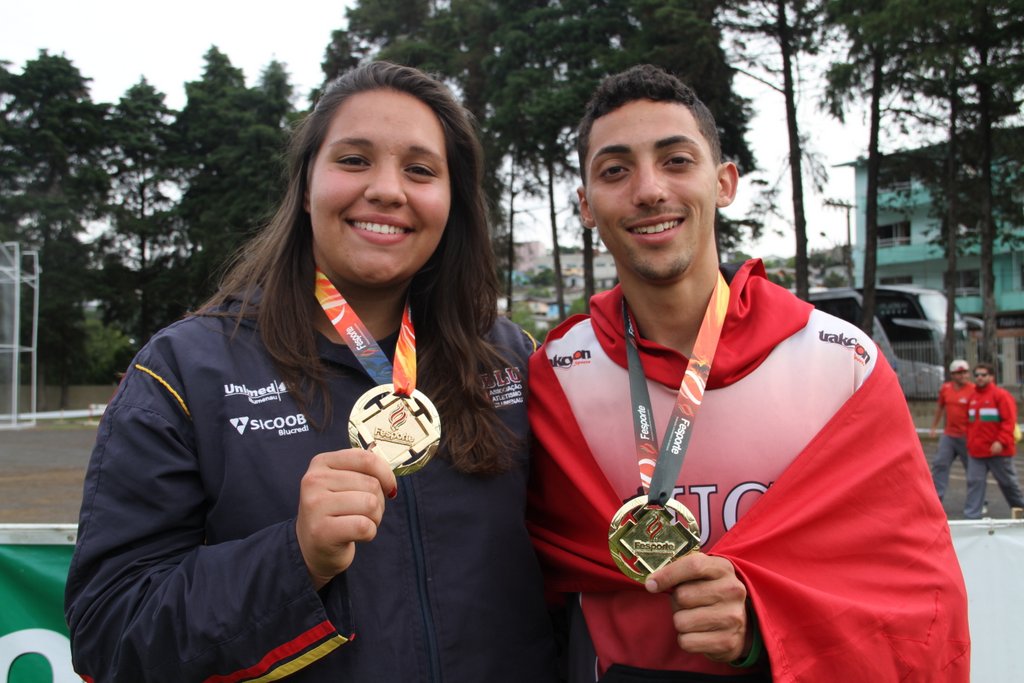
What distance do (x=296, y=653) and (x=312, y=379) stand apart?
0.70m

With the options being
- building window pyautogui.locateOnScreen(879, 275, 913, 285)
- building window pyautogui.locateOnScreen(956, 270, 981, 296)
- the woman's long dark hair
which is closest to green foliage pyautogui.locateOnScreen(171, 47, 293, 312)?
the woman's long dark hair

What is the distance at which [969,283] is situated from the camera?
4531 centimetres

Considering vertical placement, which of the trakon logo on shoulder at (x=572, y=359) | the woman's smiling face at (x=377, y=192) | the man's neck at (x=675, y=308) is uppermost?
the woman's smiling face at (x=377, y=192)

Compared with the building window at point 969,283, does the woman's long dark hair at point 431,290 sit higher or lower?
higher

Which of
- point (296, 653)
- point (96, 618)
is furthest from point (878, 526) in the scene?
point (96, 618)

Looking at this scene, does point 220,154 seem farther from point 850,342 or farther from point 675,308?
point 850,342

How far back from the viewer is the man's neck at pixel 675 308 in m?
2.56

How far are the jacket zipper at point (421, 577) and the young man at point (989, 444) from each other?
967cm

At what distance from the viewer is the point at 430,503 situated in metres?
2.13

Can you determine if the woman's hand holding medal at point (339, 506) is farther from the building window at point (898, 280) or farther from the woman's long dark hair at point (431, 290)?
the building window at point (898, 280)

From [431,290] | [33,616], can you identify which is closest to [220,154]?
[33,616]

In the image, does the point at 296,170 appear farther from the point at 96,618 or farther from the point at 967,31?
the point at 967,31

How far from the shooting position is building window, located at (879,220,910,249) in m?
45.8

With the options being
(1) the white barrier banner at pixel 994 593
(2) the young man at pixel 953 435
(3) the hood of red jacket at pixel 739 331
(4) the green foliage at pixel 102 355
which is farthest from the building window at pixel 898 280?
(3) the hood of red jacket at pixel 739 331
